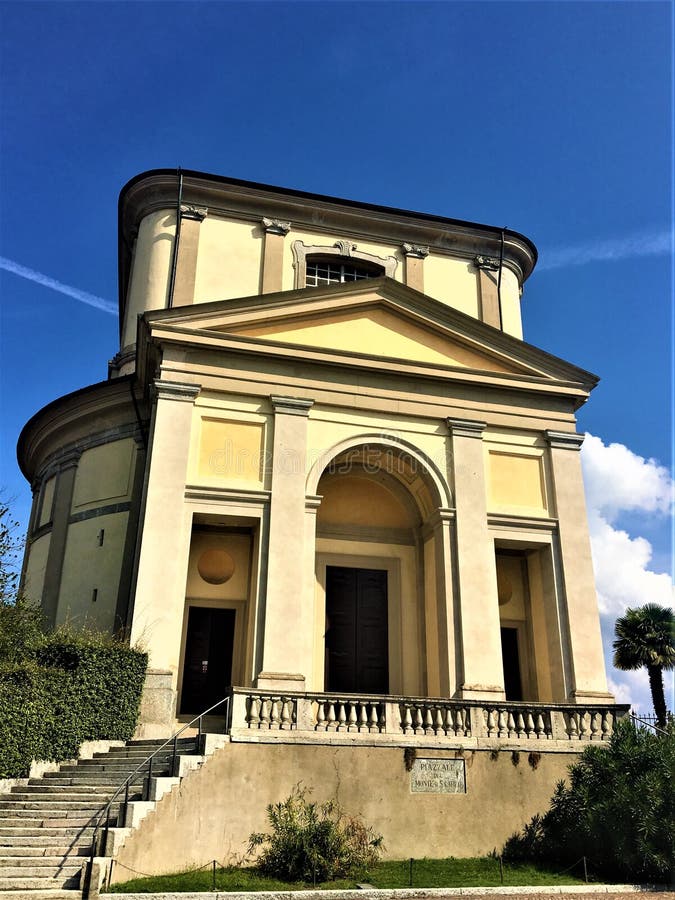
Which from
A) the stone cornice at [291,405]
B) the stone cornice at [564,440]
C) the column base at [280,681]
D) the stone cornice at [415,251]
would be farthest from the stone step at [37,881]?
the stone cornice at [415,251]

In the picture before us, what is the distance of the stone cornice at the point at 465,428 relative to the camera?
18438 mm

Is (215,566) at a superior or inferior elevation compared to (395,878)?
superior

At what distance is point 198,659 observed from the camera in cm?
1762

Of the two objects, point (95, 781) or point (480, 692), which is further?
point (480, 692)

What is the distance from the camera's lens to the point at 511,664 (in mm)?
18719

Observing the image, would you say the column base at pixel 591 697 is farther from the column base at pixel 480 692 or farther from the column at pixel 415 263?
the column at pixel 415 263

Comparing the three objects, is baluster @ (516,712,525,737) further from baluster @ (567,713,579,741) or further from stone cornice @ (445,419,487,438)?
stone cornice @ (445,419,487,438)

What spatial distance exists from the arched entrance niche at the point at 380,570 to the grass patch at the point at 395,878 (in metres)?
5.11

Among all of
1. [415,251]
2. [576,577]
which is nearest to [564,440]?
[576,577]

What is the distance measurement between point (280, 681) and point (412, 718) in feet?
8.51

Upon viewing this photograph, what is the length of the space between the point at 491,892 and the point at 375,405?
1050 cm

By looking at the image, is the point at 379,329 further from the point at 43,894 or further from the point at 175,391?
→ the point at 43,894

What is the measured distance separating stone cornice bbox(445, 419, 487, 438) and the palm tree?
11.6m

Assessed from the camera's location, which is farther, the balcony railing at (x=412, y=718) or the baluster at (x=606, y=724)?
the baluster at (x=606, y=724)
